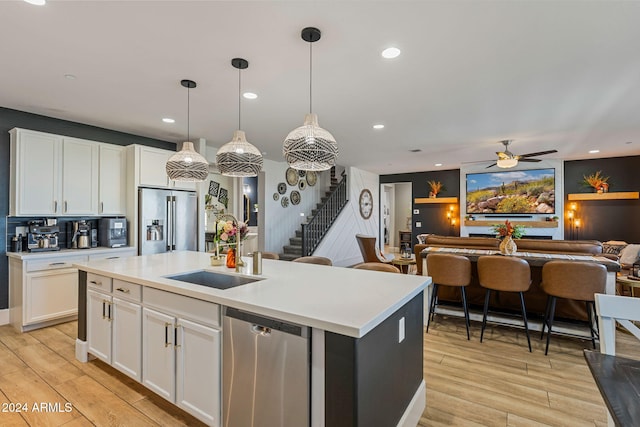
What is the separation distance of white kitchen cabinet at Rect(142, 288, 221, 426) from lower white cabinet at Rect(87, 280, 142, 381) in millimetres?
127

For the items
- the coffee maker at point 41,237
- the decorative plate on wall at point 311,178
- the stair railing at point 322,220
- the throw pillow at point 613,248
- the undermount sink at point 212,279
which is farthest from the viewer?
the decorative plate on wall at point 311,178

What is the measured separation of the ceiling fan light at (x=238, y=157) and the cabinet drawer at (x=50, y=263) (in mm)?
2755

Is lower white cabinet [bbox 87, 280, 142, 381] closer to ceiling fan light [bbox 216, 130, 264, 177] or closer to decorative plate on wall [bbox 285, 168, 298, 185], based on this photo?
ceiling fan light [bbox 216, 130, 264, 177]

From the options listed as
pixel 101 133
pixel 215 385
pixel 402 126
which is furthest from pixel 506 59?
pixel 101 133

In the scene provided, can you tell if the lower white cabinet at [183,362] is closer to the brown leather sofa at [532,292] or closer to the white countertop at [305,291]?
the white countertop at [305,291]

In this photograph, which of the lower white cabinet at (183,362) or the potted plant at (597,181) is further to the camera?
the potted plant at (597,181)

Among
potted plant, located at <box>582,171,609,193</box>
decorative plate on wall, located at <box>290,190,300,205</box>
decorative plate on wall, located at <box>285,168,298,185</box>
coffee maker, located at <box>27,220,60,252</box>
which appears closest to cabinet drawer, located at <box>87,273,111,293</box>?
coffee maker, located at <box>27,220,60,252</box>

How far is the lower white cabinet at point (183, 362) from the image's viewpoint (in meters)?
1.89

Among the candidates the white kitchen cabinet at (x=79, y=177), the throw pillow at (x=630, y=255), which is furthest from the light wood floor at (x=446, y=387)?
the throw pillow at (x=630, y=255)

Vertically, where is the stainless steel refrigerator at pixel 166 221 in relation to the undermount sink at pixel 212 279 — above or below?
above

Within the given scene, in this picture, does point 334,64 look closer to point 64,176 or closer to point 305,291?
point 305,291

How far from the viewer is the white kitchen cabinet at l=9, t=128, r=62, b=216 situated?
12.4ft

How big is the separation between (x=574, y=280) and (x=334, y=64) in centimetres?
313

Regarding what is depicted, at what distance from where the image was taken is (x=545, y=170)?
7.93 meters
